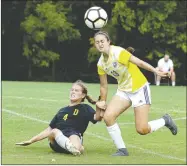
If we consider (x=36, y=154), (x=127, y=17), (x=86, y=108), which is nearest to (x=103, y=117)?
(x=86, y=108)

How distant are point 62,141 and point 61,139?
0.06 m

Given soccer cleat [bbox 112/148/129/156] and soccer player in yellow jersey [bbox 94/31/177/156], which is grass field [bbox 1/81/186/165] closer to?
soccer cleat [bbox 112/148/129/156]

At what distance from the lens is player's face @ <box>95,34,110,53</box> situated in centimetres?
889

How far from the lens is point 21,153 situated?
891 centimetres

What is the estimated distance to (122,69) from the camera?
8.89m

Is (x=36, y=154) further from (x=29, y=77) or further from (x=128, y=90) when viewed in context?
(x=29, y=77)

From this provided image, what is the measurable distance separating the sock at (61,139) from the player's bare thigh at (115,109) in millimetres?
685

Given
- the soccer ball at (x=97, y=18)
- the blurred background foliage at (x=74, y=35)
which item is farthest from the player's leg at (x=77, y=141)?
the blurred background foliage at (x=74, y=35)

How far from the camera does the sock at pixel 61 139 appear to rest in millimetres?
8828

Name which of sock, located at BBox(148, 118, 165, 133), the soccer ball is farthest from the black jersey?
the soccer ball

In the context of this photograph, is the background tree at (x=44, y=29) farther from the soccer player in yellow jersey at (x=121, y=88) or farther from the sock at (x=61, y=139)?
the sock at (x=61, y=139)

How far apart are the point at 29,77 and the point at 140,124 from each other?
31.9 m

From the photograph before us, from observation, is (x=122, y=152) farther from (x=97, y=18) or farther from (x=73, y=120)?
(x=97, y=18)

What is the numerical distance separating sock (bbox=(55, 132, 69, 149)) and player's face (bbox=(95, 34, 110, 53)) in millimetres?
1404
